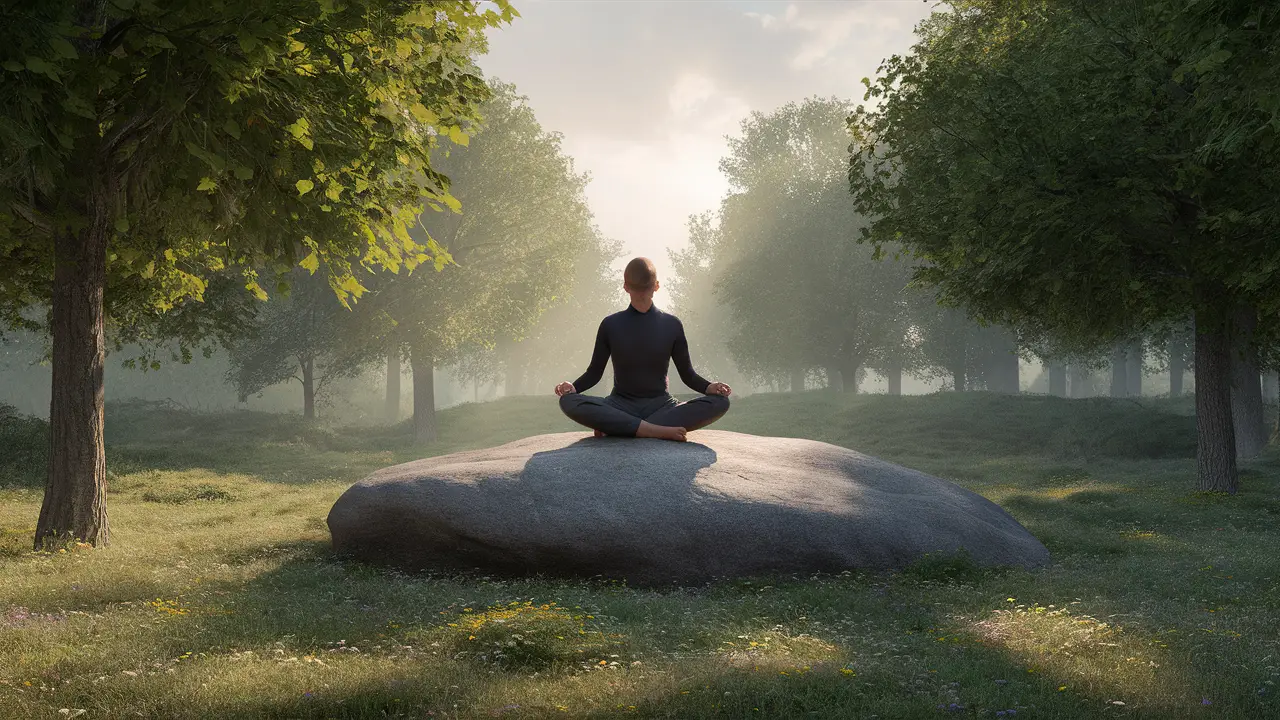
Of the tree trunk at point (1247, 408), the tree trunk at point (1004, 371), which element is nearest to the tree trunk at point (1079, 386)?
the tree trunk at point (1004, 371)

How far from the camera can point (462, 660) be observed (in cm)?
701

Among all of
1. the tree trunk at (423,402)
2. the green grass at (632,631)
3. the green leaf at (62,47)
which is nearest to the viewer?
the green grass at (632,631)

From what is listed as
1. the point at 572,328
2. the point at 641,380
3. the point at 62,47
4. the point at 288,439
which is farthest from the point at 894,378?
the point at 62,47

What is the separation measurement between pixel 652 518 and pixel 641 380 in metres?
2.39

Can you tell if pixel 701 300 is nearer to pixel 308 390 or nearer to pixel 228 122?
pixel 308 390

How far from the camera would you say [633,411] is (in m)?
13.3

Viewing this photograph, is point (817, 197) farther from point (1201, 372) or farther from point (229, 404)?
point (229, 404)

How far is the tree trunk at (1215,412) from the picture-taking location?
19.5 m

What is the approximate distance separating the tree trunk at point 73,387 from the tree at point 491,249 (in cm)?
2438

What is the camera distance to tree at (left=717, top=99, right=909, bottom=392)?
2040 inches

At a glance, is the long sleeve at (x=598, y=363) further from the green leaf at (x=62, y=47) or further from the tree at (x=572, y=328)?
the tree at (x=572, y=328)

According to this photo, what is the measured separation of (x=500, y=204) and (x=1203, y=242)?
28.0 meters

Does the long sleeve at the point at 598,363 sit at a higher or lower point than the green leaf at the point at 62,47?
lower

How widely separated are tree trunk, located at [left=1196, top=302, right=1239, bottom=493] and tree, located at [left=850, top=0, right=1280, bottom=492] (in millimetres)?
29
